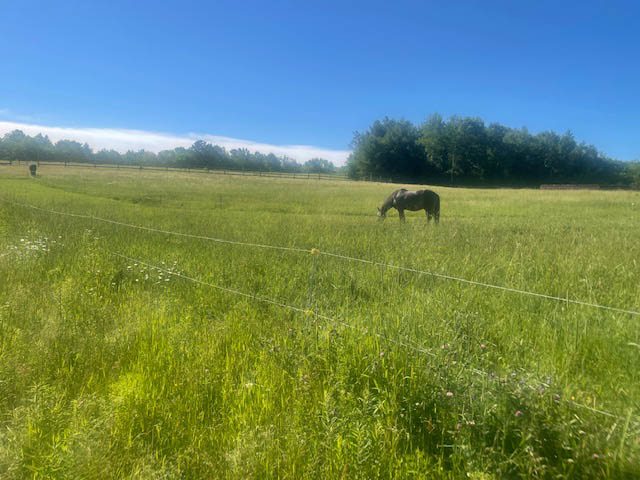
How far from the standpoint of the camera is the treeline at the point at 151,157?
95.3m

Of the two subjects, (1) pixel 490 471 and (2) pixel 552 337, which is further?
(2) pixel 552 337

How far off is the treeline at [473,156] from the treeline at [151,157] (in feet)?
60.7

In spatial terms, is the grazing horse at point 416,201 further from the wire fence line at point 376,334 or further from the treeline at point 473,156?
the treeline at point 473,156

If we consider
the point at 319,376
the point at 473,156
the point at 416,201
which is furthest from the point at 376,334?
the point at 473,156

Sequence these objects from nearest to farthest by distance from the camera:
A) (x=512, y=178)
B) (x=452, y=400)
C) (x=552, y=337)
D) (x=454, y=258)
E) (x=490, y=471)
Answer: (x=490, y=471)
(x=452, y=400)
(x=552, y=337)
(x=454, y=258)
(x=512, y=178)

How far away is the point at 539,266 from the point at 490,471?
4526 mm

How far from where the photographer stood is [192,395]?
299 cm

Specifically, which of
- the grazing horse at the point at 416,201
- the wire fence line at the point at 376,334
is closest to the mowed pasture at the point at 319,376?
the wire fence line at the point at 376,334

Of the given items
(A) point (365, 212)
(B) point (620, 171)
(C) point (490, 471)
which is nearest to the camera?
(C) point (490, 471)

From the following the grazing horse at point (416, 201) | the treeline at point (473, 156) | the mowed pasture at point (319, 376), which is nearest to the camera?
the mowed pasture at point (319, 376)

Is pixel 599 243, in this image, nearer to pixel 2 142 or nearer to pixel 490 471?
pixel 490 471

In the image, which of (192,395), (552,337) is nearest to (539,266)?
(552,337)

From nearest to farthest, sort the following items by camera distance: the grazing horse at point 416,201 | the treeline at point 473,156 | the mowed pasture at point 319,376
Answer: the mowed pasture at point 319,376
the grazing horse at point 416,201
the treeline at point 473,156

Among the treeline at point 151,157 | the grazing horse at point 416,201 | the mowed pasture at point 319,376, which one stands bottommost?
the mowed pasture at point 319,376
